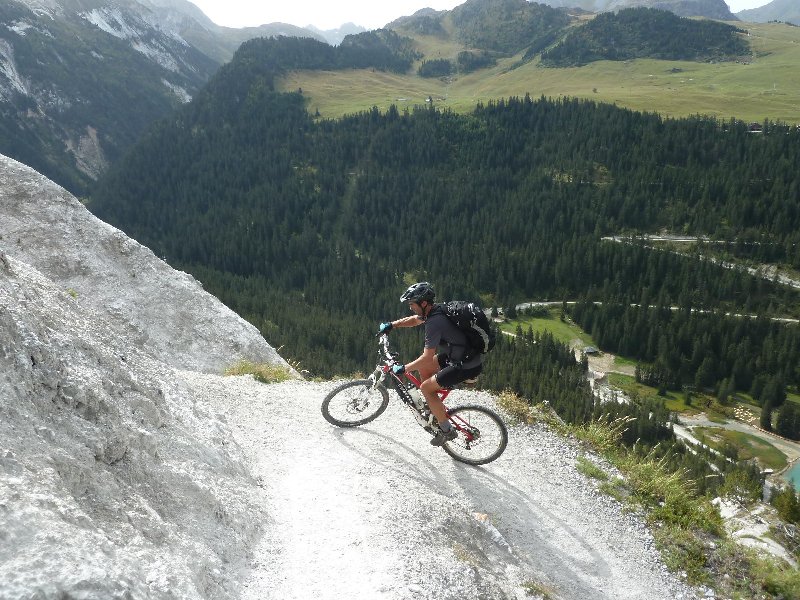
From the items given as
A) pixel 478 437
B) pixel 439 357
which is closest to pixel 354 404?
pixel 439 357

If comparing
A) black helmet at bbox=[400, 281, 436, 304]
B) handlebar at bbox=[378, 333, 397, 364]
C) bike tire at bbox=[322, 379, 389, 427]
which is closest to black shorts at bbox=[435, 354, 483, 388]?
black helmet at bbox=[400, 281, 436, 304]

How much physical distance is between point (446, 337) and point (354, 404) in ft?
12.8

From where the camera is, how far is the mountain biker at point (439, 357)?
1154cm

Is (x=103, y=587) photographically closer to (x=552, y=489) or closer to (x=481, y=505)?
(x=481, y=505)

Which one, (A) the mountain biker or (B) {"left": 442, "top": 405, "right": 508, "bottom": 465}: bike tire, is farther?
(B) {"left": 442, "top": 405, "right": 508, "bottom": 465}: bike tire

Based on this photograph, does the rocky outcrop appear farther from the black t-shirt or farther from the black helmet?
the black t-shirt

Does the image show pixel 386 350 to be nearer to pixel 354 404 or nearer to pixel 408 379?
pixel 408 379

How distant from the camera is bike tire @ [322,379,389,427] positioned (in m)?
14.0

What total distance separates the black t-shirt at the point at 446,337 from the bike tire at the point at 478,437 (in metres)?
1.87

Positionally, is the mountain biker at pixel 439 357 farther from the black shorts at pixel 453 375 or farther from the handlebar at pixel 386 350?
the handlebar at pixel 386 350

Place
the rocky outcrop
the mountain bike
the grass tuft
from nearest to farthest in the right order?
the mountain bike < the grass tuft < the rocky outcrop

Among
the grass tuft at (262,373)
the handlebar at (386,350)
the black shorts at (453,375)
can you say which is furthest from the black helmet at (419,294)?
the grass tuft at (262,373)

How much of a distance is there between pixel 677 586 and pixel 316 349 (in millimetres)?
92570

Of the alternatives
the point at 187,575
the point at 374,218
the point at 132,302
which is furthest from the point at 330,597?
the point at 374,218
